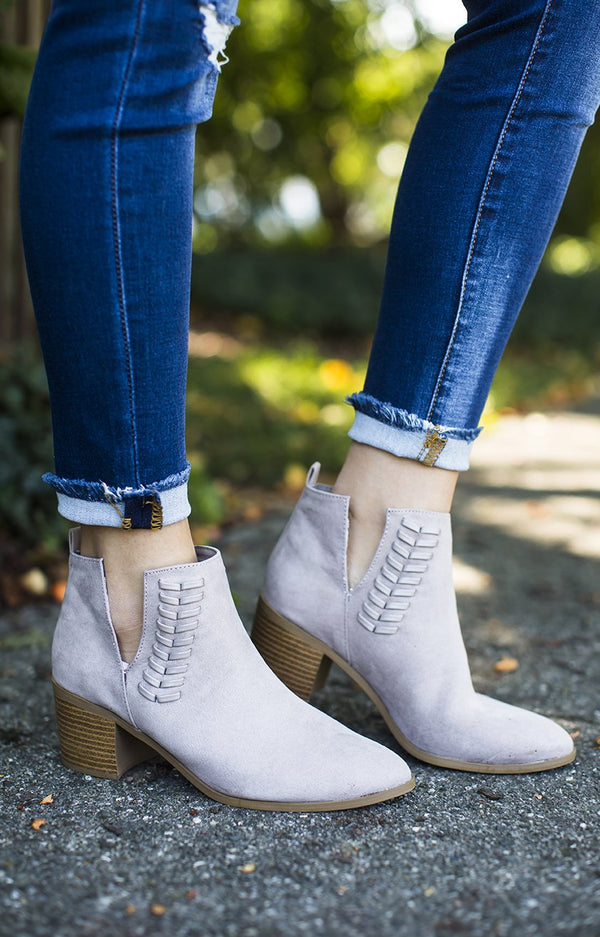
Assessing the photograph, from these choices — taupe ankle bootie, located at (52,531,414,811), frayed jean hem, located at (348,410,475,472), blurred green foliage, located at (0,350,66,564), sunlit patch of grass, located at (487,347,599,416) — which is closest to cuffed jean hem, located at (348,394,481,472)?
frayed jean hem, located at (348,410,475,472)

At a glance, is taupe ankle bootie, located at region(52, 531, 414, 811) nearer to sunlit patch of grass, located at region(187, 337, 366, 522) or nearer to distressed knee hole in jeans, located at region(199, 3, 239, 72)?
distressed knee hole in jeans, located at region(199, 3, 239, 72)

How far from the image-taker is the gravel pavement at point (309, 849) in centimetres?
83

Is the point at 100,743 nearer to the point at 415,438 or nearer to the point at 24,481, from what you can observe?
the point at 415,438

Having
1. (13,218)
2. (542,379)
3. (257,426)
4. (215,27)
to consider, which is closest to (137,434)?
(215,27)

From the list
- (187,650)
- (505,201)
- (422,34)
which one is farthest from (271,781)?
(422,34)

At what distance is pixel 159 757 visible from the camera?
1.18m

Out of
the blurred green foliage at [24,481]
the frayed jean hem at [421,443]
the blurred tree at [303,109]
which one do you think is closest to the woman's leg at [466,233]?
the frayed jean hem at [421,443]

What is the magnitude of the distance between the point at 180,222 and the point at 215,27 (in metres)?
0.21

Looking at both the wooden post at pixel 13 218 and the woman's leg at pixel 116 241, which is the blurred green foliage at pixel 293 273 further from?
the woman's leg at pixel 116 241

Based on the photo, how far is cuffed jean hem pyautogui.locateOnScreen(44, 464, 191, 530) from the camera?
3.28 feet

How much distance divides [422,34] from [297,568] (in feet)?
35.9

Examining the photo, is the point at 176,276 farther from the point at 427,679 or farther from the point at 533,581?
the point at 533,581

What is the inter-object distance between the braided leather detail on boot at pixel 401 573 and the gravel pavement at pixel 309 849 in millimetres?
206

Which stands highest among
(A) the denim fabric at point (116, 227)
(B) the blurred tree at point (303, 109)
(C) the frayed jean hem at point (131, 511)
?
(B) the blurred tree at point (303, 109)
